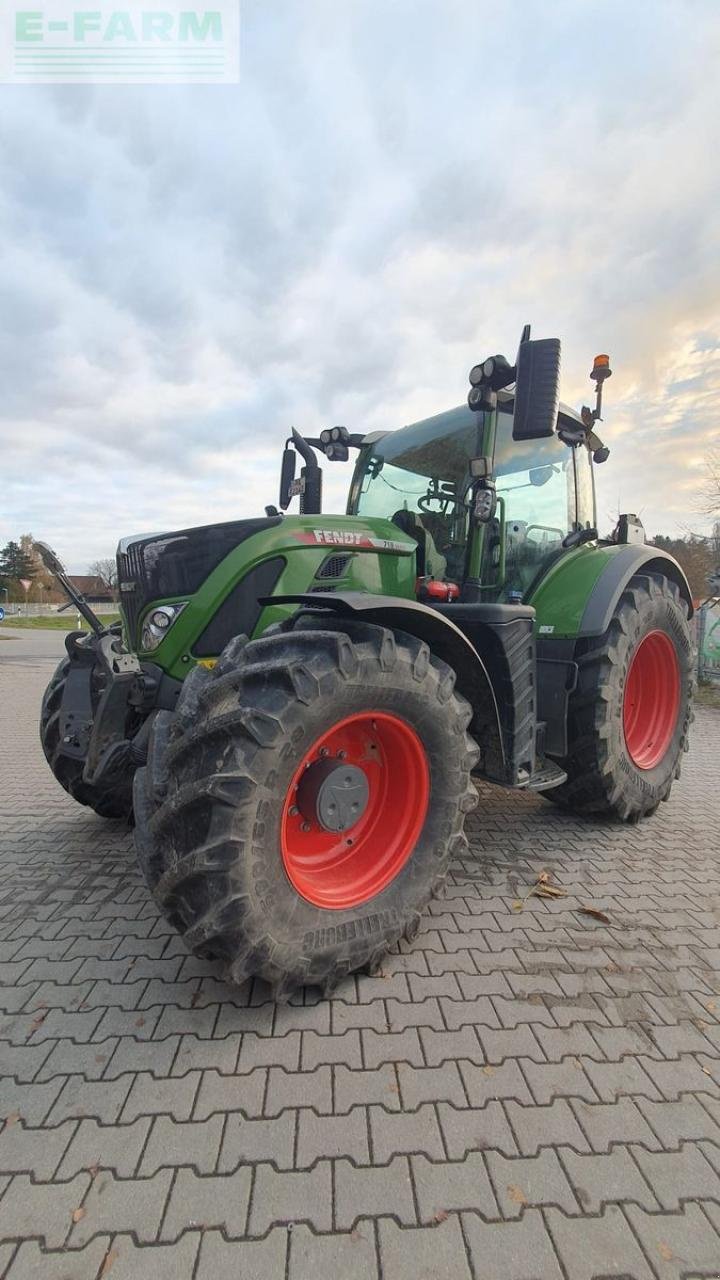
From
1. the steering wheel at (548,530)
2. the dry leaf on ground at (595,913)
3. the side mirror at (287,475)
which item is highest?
the side mirror at (287,475)

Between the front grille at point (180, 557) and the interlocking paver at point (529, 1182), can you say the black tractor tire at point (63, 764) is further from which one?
the interlocking paver at point (529, 1182)

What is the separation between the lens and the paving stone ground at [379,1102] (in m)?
1.35

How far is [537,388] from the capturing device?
2.64m

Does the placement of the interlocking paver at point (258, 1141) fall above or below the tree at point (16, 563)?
below

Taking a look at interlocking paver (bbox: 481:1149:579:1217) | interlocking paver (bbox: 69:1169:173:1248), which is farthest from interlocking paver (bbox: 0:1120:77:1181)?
interlocking paver (bbox: 481:1149:579:1217)

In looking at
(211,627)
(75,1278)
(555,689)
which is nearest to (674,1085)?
(75,1278)

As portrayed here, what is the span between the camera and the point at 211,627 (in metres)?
2.68

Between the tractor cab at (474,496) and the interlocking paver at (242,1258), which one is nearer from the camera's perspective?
the interlocking paver at (242,1258)

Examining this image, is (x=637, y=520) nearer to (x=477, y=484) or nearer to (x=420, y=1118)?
(x=477, y=484)

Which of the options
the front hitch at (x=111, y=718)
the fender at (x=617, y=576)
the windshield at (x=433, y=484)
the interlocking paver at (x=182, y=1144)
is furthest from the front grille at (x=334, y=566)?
the interlocking paver at (x=182, y=1144)

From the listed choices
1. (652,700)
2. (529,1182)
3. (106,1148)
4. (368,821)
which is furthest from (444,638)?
(652,700)

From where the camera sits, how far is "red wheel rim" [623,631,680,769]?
4.15 meters

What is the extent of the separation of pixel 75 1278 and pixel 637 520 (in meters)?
4.74

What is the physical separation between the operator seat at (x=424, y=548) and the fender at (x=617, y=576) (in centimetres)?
88
